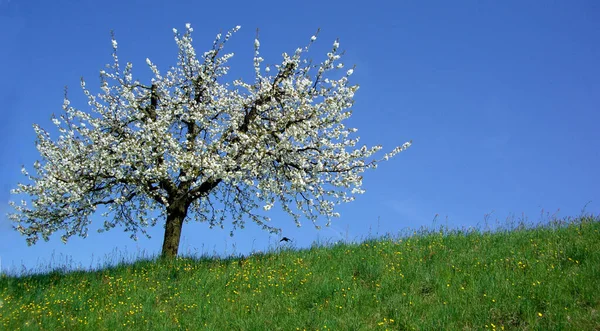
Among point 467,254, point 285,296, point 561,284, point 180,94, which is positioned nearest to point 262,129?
point 180,94

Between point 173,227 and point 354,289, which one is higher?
point 173,227

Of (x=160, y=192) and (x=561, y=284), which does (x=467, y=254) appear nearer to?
(x=561, y=284)

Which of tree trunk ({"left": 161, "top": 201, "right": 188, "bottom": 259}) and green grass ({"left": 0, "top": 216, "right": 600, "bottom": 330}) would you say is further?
tree trunk ({"left": 161, "top": 201, "right": 188, "bottom": 259})

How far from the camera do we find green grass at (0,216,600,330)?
36.4 feet

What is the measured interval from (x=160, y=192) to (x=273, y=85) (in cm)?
524

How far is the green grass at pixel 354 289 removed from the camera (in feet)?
36.4

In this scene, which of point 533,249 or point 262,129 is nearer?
point 533,249

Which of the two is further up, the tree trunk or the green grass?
the tree trunk

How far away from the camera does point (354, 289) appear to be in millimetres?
12664

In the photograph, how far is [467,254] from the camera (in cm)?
1441

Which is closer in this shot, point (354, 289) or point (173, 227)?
point (354, 289)

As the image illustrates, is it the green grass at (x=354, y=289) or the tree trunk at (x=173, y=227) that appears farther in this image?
the tree trunk at (x=173, y=227)

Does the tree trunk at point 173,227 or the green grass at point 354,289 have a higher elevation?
the tree trunk at point 173,227

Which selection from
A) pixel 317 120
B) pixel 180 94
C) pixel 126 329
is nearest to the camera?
pixel 126 329
